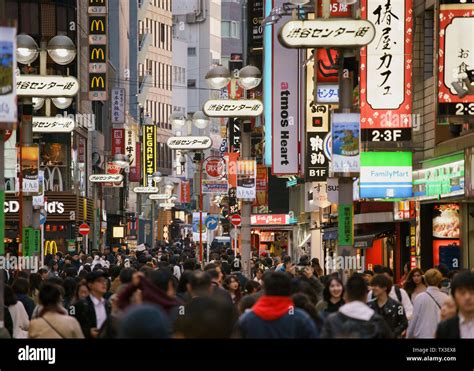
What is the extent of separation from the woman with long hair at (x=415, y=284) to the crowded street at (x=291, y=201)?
3cm

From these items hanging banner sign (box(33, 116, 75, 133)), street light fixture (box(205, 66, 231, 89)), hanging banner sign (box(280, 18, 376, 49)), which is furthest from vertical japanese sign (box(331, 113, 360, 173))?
Answer: street light fixture (box(205, 66, 231, 89))

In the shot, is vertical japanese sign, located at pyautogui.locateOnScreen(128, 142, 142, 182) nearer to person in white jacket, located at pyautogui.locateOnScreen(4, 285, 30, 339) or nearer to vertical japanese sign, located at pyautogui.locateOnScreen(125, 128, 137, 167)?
vertical japanese sign, located at pyautogui.locateOnScreen(125, 128, 137, 167)

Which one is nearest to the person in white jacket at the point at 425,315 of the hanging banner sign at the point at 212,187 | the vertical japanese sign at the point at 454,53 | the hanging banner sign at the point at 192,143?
the vertical japanese sign at the point at 454,53

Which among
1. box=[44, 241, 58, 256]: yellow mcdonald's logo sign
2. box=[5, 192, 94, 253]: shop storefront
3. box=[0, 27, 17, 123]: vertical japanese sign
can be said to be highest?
box=[0, 27, 17, 123]: vertical japanese sign

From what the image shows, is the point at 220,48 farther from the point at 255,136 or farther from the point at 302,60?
the point at 302,60

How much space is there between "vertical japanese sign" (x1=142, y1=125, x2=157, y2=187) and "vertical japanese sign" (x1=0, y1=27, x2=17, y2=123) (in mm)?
93432

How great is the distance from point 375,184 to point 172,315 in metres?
18.3

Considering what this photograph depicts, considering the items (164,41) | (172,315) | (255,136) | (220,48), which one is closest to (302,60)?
(255,136)

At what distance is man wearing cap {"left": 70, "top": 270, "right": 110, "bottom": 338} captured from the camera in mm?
15891

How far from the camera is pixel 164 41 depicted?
15788cm

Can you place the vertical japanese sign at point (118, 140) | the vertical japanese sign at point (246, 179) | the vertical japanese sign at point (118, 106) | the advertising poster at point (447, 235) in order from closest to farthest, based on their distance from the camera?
the advertising poster at point (447, 235) → the vertical japanese sign at point (246, 179) → the vertical japanese sign at point (118, 106) → the vertical japanese sign at point (118, 140)

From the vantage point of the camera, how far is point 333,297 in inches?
645

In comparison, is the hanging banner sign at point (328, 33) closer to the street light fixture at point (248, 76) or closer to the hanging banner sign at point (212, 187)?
the street light fixture at point (248, 76)

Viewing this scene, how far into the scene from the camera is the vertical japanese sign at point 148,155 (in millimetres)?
109000
